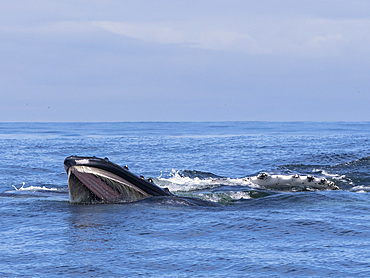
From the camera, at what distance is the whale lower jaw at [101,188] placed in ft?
40.7

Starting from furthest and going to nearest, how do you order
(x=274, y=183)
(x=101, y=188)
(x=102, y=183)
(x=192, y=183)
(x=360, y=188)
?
1. (x=192, y=183)
2. (x=360, y=188)
3. (x=274, y=183)
4. (x=101, y=188)
5. (x=102, y=183)

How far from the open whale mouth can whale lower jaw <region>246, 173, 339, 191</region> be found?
4.71 m

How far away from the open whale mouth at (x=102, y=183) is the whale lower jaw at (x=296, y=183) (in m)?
4.71

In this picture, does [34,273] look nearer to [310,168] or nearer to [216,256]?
[216,256]

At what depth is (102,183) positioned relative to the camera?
12.7 metres

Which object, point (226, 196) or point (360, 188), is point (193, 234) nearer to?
point (226, 196)

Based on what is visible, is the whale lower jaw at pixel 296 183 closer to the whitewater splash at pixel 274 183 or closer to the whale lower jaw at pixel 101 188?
the whitewater splash at pixel 274 183

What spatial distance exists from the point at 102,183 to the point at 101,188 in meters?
0.20

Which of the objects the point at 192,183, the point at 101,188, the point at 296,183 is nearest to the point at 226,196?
the point at 296,183

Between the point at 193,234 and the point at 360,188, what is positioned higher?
the point at 193,234

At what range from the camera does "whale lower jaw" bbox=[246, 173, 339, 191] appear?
16891 mm

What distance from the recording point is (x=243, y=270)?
802 centimetres

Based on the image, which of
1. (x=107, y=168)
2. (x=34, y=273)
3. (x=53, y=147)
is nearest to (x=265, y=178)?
(x=107, y=168)

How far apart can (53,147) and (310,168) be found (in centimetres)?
1710
